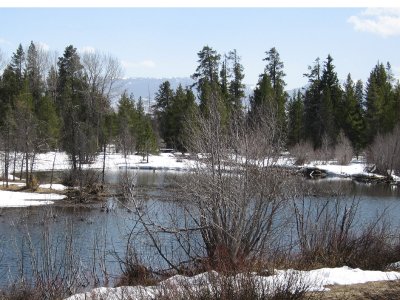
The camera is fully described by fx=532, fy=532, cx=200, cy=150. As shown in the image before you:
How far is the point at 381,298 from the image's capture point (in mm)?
7395

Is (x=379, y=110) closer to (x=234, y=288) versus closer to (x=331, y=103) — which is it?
(x=331, y=103)

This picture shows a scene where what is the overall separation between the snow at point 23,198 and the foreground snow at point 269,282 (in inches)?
715

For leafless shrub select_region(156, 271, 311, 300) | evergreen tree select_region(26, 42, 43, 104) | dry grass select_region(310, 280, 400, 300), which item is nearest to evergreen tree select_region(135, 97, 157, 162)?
evergreen tree select_region(26, 42, 43, 104)

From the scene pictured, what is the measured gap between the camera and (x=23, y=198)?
27.7 metres

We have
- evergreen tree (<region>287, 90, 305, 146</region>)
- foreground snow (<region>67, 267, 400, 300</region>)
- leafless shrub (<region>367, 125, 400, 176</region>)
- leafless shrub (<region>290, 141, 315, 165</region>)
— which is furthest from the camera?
evergreen tree (<region>287, 90, 305, 146</region>)

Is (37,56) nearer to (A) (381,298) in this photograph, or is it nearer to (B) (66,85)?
(B) (66,85)

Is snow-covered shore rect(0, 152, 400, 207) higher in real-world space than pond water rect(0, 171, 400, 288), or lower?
higher

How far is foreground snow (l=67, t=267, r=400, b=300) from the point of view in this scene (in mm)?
6551

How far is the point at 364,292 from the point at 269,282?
1892 millimetres

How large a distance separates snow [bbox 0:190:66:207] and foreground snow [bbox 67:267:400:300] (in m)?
18.2

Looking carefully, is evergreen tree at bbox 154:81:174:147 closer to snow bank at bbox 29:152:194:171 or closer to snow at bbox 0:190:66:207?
snow bank at bbox 29:152:194:171

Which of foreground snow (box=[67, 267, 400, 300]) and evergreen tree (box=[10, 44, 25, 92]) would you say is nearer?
foreground snow (box=[67, 267, 400, 300])

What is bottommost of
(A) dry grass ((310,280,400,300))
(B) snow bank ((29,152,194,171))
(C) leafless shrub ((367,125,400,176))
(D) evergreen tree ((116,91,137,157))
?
(A) dry grass ((310,280,400,300))

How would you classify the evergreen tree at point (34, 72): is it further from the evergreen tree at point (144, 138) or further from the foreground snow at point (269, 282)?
the foreground snow at point (269, 282)
